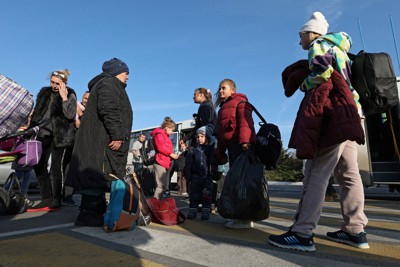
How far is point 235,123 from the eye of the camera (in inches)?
152

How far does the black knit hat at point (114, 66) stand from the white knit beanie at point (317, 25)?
2.16 metres

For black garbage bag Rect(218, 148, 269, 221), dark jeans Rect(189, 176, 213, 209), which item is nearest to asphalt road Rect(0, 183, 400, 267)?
black garbage bag Rect(218, 148, 269, 221)

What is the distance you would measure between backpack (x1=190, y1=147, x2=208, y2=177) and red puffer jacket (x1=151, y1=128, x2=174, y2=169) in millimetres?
1167

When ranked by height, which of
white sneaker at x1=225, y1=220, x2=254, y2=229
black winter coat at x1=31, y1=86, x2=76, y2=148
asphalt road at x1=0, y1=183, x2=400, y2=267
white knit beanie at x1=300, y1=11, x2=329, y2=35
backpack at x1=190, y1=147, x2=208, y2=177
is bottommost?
asphalt road at x1=0, y1=183, x2=400, y2=267

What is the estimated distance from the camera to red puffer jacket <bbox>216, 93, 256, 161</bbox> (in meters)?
3.63

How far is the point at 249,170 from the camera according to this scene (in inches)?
133

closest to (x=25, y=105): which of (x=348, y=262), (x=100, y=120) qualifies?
(x=100, y=120)

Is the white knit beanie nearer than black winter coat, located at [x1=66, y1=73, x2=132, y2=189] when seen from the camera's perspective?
Yes

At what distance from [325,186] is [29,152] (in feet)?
13.0

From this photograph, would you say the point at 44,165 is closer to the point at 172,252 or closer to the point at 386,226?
the point at 172,252

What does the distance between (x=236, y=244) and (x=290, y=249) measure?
1.44ft

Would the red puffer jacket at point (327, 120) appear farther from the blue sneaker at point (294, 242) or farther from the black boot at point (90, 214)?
the black boot at point (90, 214)

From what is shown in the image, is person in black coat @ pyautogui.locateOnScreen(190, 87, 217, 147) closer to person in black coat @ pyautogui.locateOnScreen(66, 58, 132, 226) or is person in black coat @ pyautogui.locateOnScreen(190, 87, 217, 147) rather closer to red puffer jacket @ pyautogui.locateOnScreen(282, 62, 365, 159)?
person in black coat @ pyautogui.locateOnScreen(66, 58, 132, 226)

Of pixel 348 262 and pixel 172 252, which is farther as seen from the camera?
pixel 172 252
